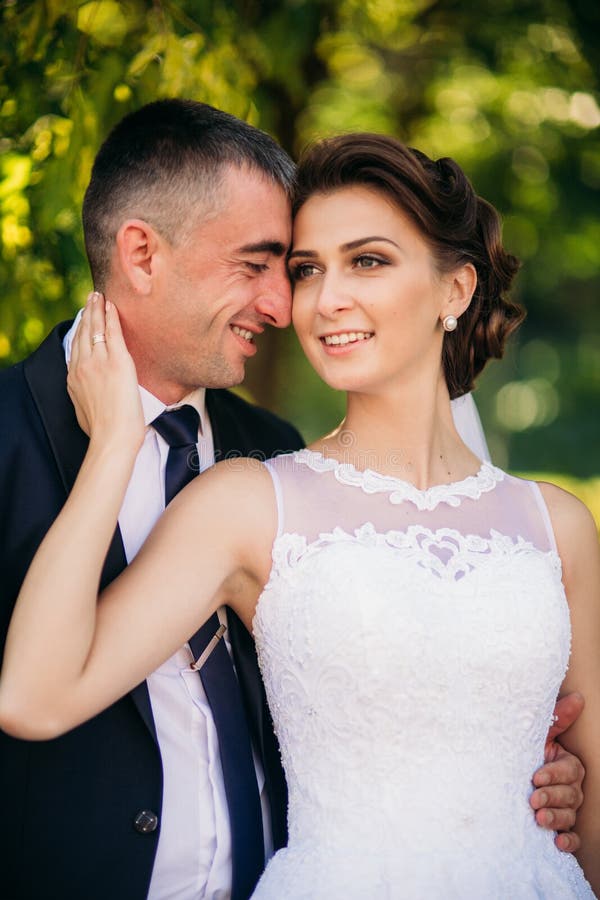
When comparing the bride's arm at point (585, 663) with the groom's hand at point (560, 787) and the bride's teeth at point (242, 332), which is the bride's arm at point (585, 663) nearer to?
the groom's hand at point (560, 787)

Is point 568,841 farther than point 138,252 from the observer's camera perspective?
No

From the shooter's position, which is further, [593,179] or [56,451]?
[593,179]

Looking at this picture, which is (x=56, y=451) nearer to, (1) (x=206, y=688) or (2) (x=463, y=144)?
(1) (x=206, y=688)

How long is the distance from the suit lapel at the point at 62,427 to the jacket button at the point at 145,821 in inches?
8.0

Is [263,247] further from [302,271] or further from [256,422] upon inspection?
[256,422]

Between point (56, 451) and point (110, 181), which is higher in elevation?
point (110, 181)

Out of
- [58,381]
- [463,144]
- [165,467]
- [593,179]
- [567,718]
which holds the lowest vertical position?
[567,718]

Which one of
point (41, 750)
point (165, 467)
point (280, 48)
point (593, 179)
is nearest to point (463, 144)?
point (593, 179)

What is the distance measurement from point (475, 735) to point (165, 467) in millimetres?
1182

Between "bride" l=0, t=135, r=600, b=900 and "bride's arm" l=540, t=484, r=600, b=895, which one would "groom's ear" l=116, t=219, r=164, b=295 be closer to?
"bride" l=0, t=135, r=600, b=900

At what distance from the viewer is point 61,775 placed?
2594 millimetres

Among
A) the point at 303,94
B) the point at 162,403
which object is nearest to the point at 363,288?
the point at 162,403

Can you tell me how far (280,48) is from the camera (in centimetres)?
396

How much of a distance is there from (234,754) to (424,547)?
31.6 inches
